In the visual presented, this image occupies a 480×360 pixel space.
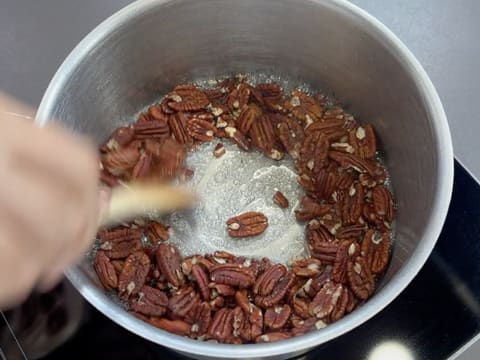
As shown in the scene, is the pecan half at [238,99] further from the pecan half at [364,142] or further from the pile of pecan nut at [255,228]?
the pecan half at [364,142]

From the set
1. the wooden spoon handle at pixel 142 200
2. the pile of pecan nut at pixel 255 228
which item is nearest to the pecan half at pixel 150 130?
the pile of pecan nut at pixel 255 228

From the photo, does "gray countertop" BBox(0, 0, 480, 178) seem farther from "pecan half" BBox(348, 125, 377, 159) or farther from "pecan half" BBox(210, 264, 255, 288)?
"pecan half" BBox(210, 264, 255, 288)

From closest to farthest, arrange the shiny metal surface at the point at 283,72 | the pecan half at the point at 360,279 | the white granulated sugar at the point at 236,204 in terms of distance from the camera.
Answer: the shiny metal surface at the point at 283,72 < the pecan half at the point at 360,279 < the white granulated sugar at the point at 236,204

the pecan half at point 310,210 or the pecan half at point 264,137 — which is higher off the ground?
the pecan half at point 264,137

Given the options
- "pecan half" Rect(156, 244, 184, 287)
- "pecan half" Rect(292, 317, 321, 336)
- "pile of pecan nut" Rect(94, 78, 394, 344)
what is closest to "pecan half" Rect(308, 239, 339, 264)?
"pile of pecan nut" Rect(94, 78, 394, 344)

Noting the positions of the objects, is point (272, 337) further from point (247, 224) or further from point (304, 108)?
point (304, 108)

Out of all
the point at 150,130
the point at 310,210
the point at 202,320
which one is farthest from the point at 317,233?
the point at 150,130
